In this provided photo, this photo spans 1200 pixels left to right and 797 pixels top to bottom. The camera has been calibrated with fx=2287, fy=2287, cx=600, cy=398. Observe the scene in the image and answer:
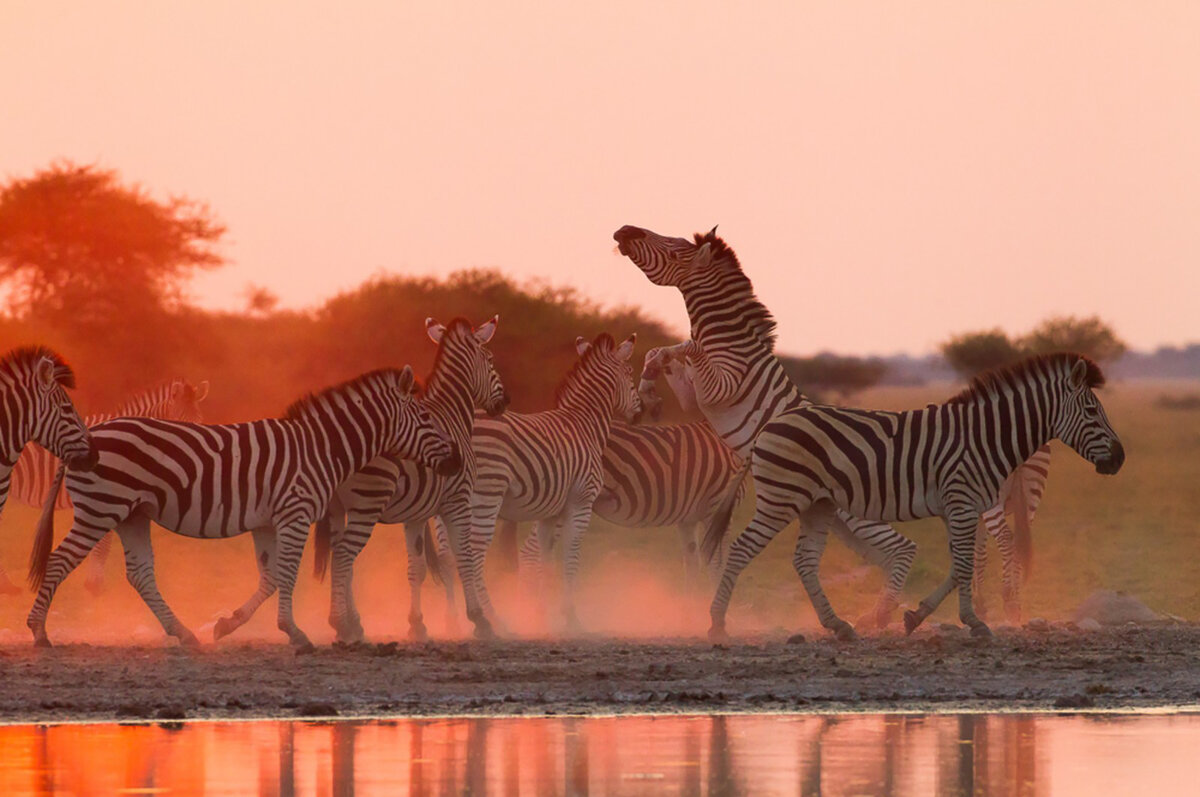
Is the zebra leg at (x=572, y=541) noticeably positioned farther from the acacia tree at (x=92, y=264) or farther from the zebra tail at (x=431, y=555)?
the acacia tree at (x=92, y=264)

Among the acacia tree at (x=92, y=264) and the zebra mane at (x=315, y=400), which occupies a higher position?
the acacia tree at (x=92, y=264)

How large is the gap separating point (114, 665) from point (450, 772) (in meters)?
4.51

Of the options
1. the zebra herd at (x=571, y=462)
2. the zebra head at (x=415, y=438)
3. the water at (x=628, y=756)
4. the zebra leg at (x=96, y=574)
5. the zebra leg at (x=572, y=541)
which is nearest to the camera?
the water at (x=628, y=756)

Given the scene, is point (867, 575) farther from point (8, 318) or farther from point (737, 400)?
point (8, 318)

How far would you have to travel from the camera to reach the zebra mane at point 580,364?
58.7 feet

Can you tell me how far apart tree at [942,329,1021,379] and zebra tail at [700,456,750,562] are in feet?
104

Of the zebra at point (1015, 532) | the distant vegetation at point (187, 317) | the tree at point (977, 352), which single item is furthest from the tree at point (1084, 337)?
the zebra at point (1015, 532)

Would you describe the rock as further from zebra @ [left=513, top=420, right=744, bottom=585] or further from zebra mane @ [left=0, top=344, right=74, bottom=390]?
zebra mane @ [left=0, top=344, right=74, bottom=390]

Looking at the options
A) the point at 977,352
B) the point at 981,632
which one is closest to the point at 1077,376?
the point at 981,632

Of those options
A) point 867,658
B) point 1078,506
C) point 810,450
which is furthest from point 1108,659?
point 1078,506

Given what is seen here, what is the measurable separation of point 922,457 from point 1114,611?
2981 millimetres

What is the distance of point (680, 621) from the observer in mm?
18312

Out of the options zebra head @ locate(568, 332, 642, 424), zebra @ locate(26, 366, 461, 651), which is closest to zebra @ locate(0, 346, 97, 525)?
zebra @ locate(26, 366, 461, 651)

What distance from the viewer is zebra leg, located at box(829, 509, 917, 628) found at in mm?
16516
